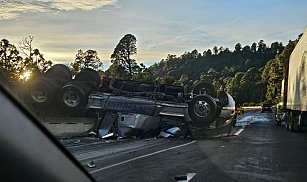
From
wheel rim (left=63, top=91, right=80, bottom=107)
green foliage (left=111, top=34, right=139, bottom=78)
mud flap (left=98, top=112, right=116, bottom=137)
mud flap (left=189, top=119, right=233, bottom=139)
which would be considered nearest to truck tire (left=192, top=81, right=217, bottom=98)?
mud flap (left=189, top=119, right=233, bottom=139)

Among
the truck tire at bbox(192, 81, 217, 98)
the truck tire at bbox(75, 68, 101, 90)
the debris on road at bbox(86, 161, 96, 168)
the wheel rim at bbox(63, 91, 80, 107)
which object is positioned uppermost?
the truck tire at bbox(75, 68, 101, 90)

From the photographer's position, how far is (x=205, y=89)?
15.7m

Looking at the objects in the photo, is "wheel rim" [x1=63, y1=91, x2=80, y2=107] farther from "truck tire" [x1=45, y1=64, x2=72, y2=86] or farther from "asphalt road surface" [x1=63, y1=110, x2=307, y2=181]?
"asphalt road surface" [x1=63, y1=110, x2=307, y2=181]

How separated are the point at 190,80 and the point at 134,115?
4.11m

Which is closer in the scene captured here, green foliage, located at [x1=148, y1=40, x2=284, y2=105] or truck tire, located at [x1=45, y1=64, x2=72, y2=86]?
truck tire, located at [x1=45, y1=64, x2=72, y2=86]

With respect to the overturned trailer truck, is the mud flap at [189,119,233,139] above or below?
below

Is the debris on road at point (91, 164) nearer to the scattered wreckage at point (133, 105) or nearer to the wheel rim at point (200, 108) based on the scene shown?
the scattered wreckage at point (133, 105)

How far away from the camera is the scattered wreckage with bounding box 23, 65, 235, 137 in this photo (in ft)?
44.0

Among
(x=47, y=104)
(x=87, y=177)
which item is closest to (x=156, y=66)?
(x=47, y=104)

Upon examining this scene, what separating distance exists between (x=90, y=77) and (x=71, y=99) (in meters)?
1.31

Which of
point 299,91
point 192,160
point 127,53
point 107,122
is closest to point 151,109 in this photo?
point 107,122

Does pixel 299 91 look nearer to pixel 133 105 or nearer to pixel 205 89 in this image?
pixel 205 89

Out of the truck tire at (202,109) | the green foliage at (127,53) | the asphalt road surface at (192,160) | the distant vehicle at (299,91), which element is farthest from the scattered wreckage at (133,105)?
the distant vehicle at (299,91)

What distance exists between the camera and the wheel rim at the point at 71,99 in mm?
13148
